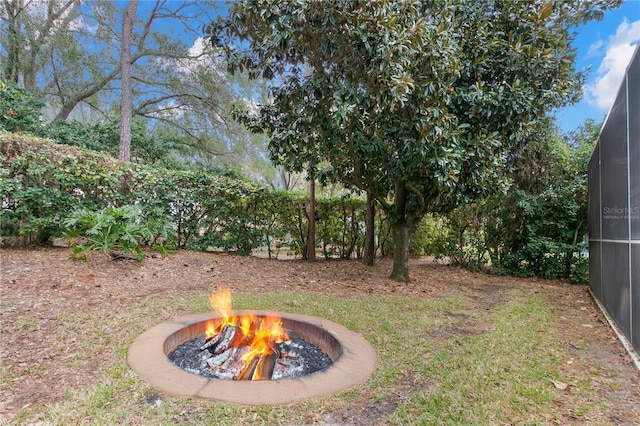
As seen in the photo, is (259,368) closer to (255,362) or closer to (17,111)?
(255,362)

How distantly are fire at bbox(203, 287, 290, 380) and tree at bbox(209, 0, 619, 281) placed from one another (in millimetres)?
2520

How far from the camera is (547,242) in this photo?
6.87 meters

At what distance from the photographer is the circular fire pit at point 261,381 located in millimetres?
2086

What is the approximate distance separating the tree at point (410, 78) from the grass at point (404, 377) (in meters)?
1.99

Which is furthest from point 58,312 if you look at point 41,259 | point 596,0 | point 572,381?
point 596,0

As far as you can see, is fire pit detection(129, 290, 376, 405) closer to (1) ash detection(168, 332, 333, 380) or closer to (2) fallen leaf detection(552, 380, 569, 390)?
(1) ash detection(168, 332, 333, 380)

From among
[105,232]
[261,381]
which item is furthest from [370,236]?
[261,381]

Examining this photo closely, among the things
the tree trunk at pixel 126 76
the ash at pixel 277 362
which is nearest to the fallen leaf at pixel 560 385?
the ash at pixel 277 362

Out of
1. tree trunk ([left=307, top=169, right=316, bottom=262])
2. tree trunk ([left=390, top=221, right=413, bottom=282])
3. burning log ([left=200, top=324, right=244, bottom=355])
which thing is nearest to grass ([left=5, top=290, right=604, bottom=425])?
burning log ([left=200, top=324, right=244, bottom=355])

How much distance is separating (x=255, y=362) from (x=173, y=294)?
86.3 inches

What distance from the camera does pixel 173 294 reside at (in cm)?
428

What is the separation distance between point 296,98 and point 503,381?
4.13 meters

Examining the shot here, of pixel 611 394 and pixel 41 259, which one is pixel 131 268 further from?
pixel 611 394

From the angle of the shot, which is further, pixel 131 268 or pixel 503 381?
pixel 131 268
